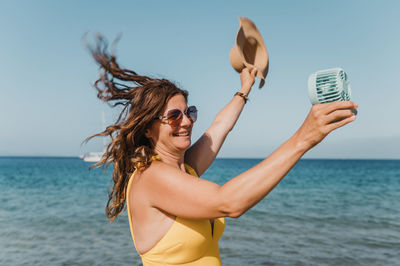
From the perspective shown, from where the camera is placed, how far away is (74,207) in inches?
574

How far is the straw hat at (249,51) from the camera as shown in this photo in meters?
2.44

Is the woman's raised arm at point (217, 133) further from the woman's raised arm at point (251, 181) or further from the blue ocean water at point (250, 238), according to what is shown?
the blue ocean water at point (250, 238)

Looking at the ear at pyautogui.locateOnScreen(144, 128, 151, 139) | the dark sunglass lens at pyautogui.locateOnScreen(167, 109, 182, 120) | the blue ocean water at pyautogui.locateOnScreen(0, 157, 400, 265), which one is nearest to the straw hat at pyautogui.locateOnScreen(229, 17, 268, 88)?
the dark sunglass lens at pyautogui.locateOnScreen(167, 109, 182, 120)

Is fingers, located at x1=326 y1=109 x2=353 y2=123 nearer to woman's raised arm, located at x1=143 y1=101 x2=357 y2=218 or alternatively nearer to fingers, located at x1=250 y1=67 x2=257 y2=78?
woman's raised arm, located at x1=143 y1=101 x2=357 y2=218

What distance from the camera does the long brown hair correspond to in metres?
2.11

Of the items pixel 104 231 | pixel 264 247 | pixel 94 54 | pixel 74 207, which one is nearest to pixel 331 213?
pixel 264 247

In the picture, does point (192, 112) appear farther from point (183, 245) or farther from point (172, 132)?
point (183, 245)

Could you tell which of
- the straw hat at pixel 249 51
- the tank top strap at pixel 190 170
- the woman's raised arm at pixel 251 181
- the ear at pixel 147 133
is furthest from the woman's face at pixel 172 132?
the straw hat at pixel 249 51

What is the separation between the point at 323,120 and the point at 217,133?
4.64ft

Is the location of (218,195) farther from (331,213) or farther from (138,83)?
(331,213)

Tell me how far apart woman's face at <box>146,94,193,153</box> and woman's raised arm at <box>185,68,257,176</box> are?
18.0 inches

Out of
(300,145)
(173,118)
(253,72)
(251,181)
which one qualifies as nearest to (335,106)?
(300,145)

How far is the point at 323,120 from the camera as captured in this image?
1.37 metres

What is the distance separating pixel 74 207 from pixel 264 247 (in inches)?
366
